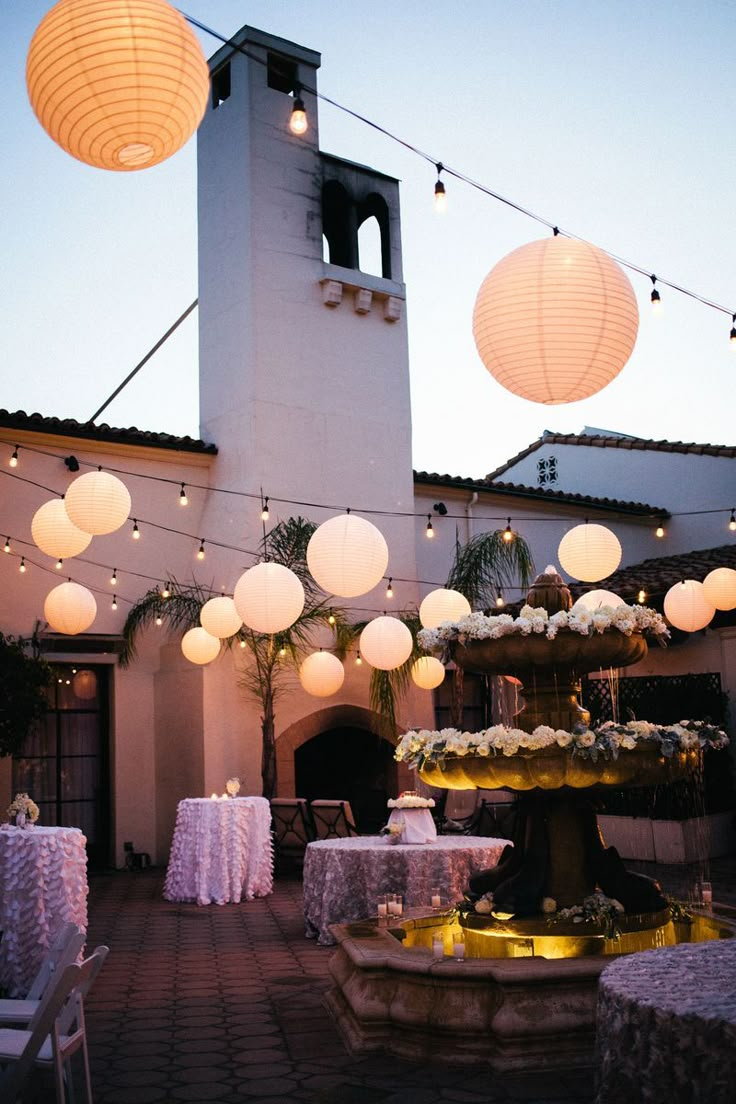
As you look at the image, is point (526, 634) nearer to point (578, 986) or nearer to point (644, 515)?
point (578, 986)

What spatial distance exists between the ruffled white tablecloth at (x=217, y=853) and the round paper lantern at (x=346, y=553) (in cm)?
304

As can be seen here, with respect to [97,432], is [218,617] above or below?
below

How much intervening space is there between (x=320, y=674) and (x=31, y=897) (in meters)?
A: 4.86

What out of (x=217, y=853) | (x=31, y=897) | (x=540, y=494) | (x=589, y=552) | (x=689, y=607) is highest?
(x=540, y=494)

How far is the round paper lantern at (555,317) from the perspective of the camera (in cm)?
456

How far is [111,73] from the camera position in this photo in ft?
11.5

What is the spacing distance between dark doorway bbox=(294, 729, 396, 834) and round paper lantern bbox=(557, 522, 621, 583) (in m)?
4.99

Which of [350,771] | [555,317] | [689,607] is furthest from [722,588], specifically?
[350,771]

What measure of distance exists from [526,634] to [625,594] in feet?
25.5

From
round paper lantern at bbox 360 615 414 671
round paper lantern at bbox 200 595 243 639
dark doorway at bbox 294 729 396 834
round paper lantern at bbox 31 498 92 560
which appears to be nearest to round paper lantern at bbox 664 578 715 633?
round paper lantern at bbox 360 615 414 671

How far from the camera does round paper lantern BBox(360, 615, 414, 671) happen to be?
9.61 metres

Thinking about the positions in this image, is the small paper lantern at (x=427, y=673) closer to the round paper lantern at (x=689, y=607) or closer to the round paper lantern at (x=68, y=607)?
the round paper lantern at (x=689, y=607)

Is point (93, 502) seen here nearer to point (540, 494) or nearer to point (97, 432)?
point (97, 432)

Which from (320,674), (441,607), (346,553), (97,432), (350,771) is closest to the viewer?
(346,553)
